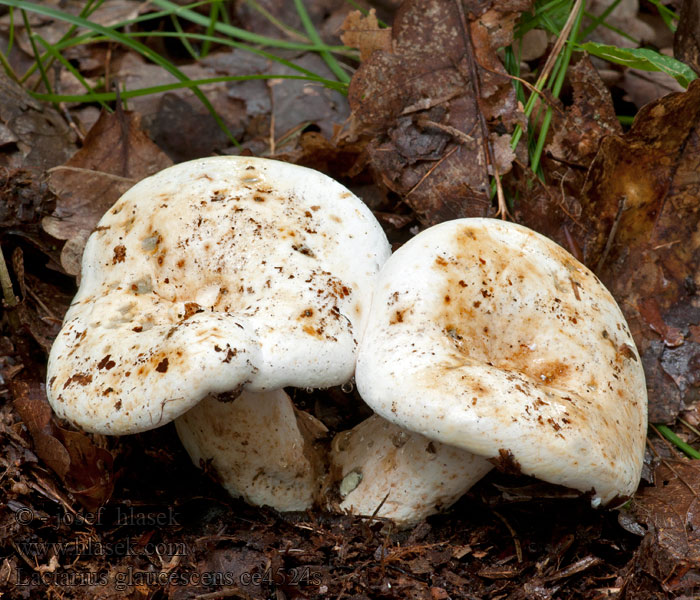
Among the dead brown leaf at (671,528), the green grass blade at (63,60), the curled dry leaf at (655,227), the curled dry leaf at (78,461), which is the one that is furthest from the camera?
the green grass blade at (63,60)

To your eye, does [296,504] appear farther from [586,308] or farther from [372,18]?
[372,18]

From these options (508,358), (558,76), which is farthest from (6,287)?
(558,76)

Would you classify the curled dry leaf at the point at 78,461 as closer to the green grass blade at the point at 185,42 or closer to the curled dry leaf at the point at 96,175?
the curled dry leaf at the point at 96,175

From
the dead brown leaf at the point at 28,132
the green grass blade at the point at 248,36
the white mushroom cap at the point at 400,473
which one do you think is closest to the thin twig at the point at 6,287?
the dead brown leaf at the point at 28,132

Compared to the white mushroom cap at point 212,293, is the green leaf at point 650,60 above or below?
above

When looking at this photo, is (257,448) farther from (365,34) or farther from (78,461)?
(365,34)

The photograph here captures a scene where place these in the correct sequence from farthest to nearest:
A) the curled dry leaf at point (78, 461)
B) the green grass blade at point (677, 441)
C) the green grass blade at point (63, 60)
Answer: the green grass blade at point (63, 60)
the green grass blade at point (677, 441)
the curled dry leaf at point (78, 461)

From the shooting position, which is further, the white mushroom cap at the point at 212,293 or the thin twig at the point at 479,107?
the thin twig at the point at 479,107
